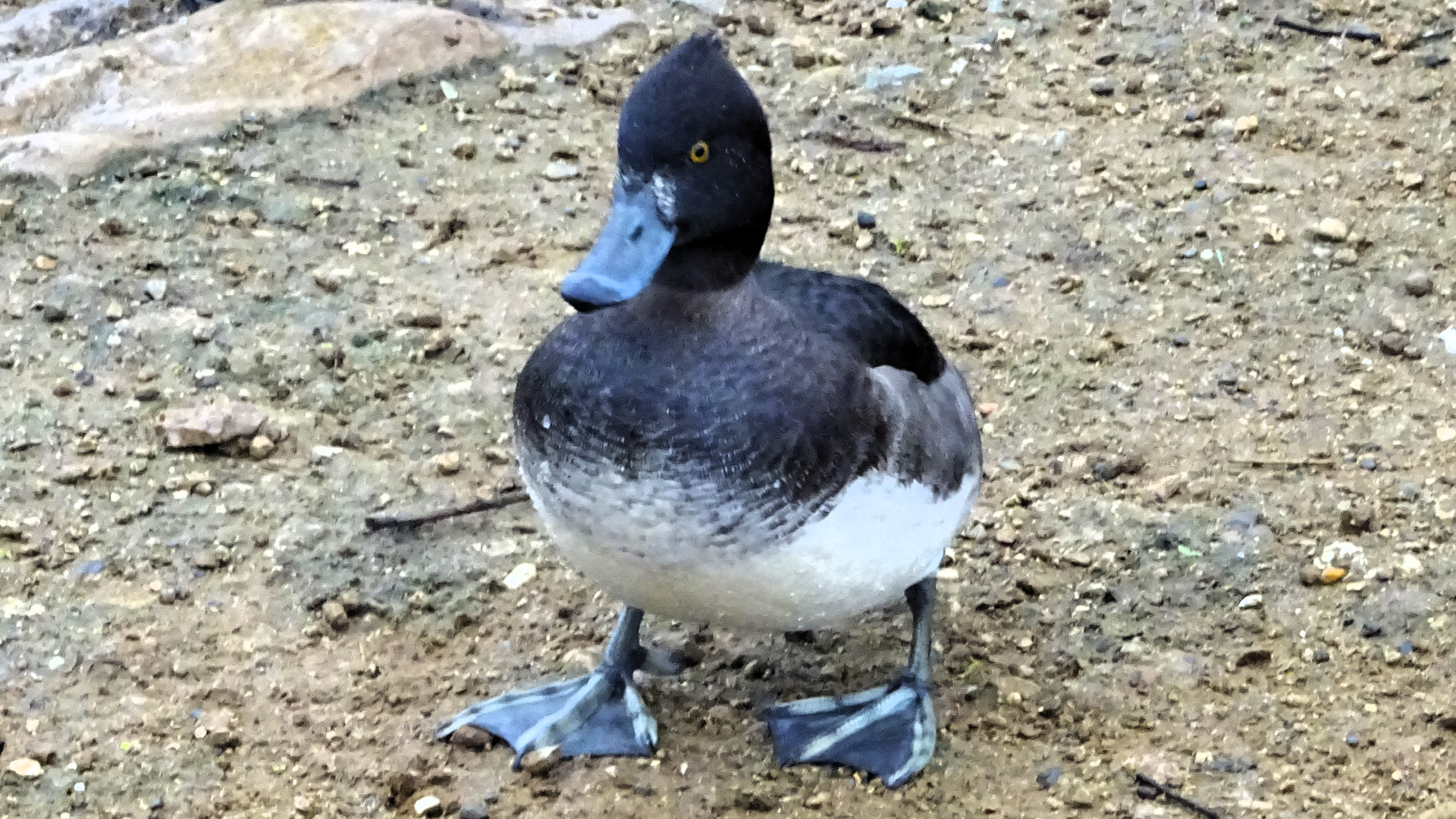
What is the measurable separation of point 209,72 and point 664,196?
3251 mm

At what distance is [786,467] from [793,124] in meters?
3.00

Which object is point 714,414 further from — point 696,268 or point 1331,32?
point 1331,32

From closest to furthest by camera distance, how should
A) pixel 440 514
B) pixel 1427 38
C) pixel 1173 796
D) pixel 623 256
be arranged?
pixel 623 256 < pixel 1173 796 < pixel 440 514 < pixel 1427 38

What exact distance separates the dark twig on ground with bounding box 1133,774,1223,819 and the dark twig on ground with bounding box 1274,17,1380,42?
3.71 m

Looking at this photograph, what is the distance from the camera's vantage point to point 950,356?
13.3ft

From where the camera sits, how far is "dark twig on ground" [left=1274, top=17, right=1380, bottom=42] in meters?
5.44

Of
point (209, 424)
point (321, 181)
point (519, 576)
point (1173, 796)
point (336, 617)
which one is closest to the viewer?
point (1173, 796)

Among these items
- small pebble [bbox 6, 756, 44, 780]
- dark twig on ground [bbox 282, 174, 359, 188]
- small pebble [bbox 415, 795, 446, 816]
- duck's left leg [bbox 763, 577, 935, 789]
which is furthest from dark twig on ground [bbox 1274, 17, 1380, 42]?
small pebble [bbox 6, 756, 44, 780]

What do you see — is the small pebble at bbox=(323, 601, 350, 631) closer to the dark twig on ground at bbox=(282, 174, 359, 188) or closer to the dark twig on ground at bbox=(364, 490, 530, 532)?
the dark twig on ground at bbox=(364, 490, 530, 532)

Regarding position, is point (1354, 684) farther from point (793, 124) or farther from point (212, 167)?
point (212, 167)

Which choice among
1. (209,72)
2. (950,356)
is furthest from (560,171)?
(950,356)

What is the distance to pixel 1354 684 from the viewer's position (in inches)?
113

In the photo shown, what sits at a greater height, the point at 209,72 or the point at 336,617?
the point at 209,72

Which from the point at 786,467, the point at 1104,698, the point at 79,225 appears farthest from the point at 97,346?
the point at 1104,698
